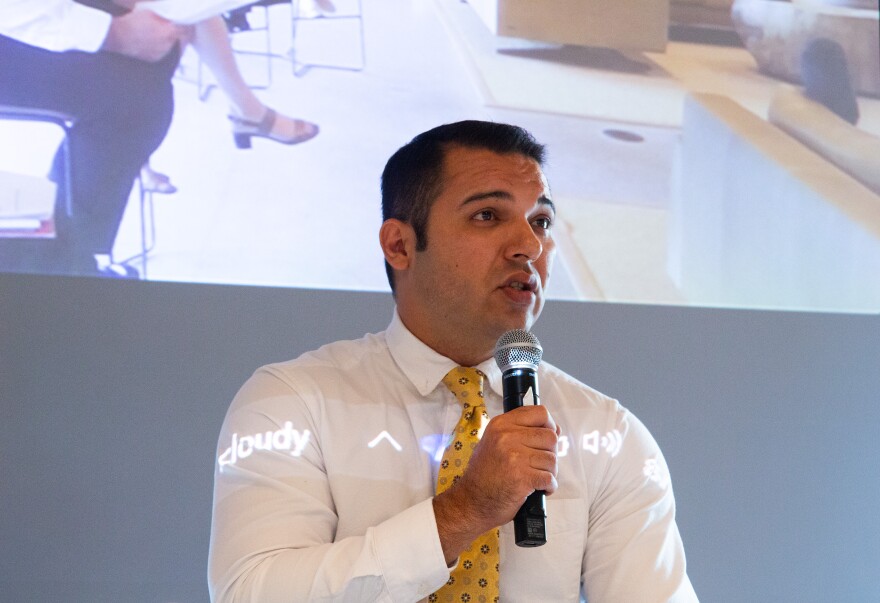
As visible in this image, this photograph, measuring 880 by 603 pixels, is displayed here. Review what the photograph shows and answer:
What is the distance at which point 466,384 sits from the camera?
167 cm

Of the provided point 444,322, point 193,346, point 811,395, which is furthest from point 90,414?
point 811,395

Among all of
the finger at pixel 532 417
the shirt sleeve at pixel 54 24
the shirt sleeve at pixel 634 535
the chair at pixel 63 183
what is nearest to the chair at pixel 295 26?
the shirt sleeve at pixel 54 24

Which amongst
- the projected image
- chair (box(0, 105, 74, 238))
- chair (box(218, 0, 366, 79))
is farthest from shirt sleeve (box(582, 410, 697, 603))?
chair (box(0, 105, 74, 238))

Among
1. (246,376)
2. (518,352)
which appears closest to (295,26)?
(246,376)

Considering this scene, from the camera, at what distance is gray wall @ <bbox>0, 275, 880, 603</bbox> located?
260 cm

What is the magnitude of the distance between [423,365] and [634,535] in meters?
0.48

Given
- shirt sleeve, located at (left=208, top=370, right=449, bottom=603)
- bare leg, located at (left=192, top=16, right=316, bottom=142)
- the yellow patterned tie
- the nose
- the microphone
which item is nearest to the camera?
the microphone

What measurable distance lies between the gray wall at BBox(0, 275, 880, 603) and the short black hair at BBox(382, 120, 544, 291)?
1.00 m

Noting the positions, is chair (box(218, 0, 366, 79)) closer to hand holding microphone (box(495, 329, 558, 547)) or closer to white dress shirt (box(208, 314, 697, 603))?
white dress shirt (box(208, 314, 697, 603))

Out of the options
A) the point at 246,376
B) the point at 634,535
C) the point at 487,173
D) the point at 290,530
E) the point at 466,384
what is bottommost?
the point at 246,376

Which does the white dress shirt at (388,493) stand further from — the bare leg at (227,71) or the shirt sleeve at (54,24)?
the shirt sleeve at (54,24)

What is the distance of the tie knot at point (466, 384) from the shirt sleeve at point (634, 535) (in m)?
0.27

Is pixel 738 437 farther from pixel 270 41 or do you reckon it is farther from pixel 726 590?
pixel 270 41

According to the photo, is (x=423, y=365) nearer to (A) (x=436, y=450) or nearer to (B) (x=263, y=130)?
(A) (x=436, y=450)
